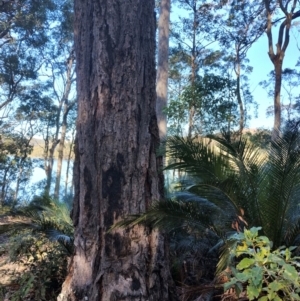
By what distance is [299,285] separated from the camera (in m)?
2.17

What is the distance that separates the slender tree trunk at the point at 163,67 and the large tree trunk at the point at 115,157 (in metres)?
8.31

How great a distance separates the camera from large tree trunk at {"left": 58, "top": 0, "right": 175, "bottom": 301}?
331cm

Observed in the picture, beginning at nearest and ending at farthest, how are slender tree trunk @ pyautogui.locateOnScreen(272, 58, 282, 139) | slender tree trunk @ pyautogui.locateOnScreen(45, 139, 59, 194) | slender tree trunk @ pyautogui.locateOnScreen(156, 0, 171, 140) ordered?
slender tree trunk @ pyautogui.locateOnScreen(156, 0, 171, 140)
slender tree trunk @ pyautogui.locateOnScreen(272, 58, 282, 139)
slender tree trunk @ pyautogui.locateOnScreen(45, 139, 59, 194)

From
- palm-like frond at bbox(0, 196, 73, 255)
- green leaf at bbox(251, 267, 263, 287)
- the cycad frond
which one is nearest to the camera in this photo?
green leaf at bbox(251, 267, 263, 287)

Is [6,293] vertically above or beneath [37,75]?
beneath

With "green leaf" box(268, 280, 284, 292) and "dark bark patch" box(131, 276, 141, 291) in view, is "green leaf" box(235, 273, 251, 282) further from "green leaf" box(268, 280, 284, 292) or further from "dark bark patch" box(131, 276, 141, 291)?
"dark bark patch" box(131, 276, 141, 291)

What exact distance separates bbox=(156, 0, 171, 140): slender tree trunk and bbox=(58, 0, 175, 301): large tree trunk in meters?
8.31

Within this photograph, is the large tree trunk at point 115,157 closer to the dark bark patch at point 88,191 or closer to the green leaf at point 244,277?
the dark bark patch at point 88,191

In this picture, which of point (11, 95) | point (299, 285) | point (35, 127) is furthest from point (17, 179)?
point (299, 285)

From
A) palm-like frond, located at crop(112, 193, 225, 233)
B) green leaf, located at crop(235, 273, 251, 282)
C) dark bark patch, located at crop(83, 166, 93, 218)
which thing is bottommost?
green leaf, located at crop(235, 273, 251, 282)

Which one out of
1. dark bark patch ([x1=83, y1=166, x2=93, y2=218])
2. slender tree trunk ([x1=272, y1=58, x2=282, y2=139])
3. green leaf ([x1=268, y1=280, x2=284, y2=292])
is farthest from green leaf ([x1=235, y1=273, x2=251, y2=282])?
slender tree trunk ([x1=272, y1=58, x2=282, y2=139])

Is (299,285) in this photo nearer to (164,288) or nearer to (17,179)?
(164,288)

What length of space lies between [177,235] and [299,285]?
2.42 meters

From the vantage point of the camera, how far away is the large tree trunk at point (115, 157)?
3314 mm
